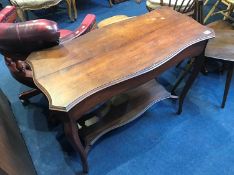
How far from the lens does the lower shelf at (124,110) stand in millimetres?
1708

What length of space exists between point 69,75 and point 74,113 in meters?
0.19

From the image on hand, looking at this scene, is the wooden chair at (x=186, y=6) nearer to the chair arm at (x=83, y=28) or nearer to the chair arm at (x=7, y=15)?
the chair arm at (x=83, y=28)

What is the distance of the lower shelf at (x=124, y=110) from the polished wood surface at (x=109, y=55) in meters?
0.55

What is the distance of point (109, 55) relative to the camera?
4.50 feet

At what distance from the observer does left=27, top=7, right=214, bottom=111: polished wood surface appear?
120 cm

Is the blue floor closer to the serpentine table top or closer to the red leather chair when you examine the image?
the serpentine table top

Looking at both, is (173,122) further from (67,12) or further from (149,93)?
(67,12)

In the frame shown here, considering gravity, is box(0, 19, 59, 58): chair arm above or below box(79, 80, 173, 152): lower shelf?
above

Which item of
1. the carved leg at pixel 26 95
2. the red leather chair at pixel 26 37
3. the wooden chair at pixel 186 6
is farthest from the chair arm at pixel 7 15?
the wooden chair at pixel 186 6

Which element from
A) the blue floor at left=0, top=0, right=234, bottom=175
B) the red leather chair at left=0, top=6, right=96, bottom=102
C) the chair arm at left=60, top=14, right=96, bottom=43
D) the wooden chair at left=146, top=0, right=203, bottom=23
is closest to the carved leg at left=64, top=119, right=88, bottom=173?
the blue floor at left=0, top=0, right=234, bottom=175

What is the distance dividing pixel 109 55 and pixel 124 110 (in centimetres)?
60

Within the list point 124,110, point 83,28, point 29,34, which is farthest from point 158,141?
point 29,34

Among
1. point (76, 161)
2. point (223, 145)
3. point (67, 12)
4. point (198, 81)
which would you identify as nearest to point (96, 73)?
point (76, 161)

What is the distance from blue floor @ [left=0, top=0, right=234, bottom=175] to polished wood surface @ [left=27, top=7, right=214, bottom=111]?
686 millimetres
